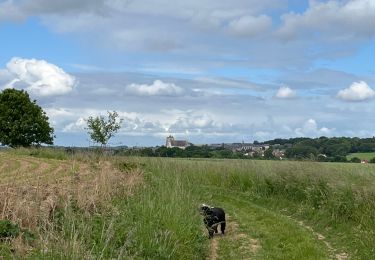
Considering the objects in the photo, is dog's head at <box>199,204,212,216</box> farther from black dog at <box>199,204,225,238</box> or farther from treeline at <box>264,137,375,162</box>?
treeline at <box>264,137,375,162</box>

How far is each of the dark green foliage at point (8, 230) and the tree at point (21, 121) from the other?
172 ft

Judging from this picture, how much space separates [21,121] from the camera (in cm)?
5925

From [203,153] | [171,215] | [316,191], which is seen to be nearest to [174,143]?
[203,153]

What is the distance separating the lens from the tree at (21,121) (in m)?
58.5

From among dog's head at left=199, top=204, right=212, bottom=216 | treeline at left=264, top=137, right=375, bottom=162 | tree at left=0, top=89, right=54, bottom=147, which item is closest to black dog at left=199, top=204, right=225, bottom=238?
dog's head at left=199, top=204, right=212, bottom=216

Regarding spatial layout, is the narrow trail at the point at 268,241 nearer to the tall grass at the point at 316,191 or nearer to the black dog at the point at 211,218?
the black dog at the point at 211,218

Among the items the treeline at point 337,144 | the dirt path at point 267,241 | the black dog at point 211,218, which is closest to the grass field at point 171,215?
the dirt path at point 267,241

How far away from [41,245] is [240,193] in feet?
60.7

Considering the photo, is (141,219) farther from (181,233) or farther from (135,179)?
(135,179)

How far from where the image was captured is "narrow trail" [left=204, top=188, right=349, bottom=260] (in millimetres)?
11930

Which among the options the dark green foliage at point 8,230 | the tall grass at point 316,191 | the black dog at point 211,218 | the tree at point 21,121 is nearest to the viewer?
the dark green foliage at point 8,230

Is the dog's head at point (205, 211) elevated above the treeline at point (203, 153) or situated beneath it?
situated beneath

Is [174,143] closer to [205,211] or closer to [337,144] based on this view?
[337,144]

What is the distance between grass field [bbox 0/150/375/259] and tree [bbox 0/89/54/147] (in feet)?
131
